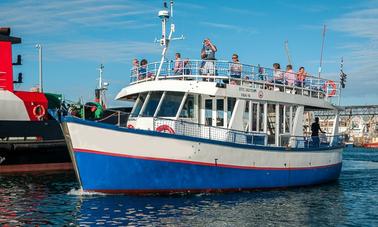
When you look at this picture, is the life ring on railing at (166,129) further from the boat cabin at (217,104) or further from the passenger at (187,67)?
the passenger at (187,67)

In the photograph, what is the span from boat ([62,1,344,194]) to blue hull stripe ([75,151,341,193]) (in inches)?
1.3

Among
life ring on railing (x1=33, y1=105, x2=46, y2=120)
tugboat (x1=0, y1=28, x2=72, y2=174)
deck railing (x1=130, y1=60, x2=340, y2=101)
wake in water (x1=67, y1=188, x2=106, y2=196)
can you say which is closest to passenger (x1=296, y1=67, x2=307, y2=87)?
deck railing (x1=130, y1=60, x2=340, y2=101)

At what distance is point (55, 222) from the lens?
13.8 m

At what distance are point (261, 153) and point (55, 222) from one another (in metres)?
8.45

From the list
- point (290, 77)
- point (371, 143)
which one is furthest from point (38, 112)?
point (371, 143)

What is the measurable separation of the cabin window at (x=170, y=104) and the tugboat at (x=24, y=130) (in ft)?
37.0

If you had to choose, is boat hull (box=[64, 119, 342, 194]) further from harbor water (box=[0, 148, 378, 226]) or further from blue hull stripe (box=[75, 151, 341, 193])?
harbor water (box=[0, 148, 378, 226])

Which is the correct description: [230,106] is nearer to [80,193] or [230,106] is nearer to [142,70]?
[142,70]

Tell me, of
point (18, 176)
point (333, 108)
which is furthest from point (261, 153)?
point (18, 176)

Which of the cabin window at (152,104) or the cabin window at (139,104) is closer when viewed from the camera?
the cabin window at (152,104)

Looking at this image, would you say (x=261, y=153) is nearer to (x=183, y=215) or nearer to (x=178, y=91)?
(x=178, y=91)

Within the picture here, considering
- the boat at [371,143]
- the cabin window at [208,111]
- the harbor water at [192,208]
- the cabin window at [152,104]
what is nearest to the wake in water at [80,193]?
the harbor water at [192,208]

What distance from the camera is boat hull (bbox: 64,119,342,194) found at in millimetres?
16359

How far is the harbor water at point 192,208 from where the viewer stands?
14.0 meters
